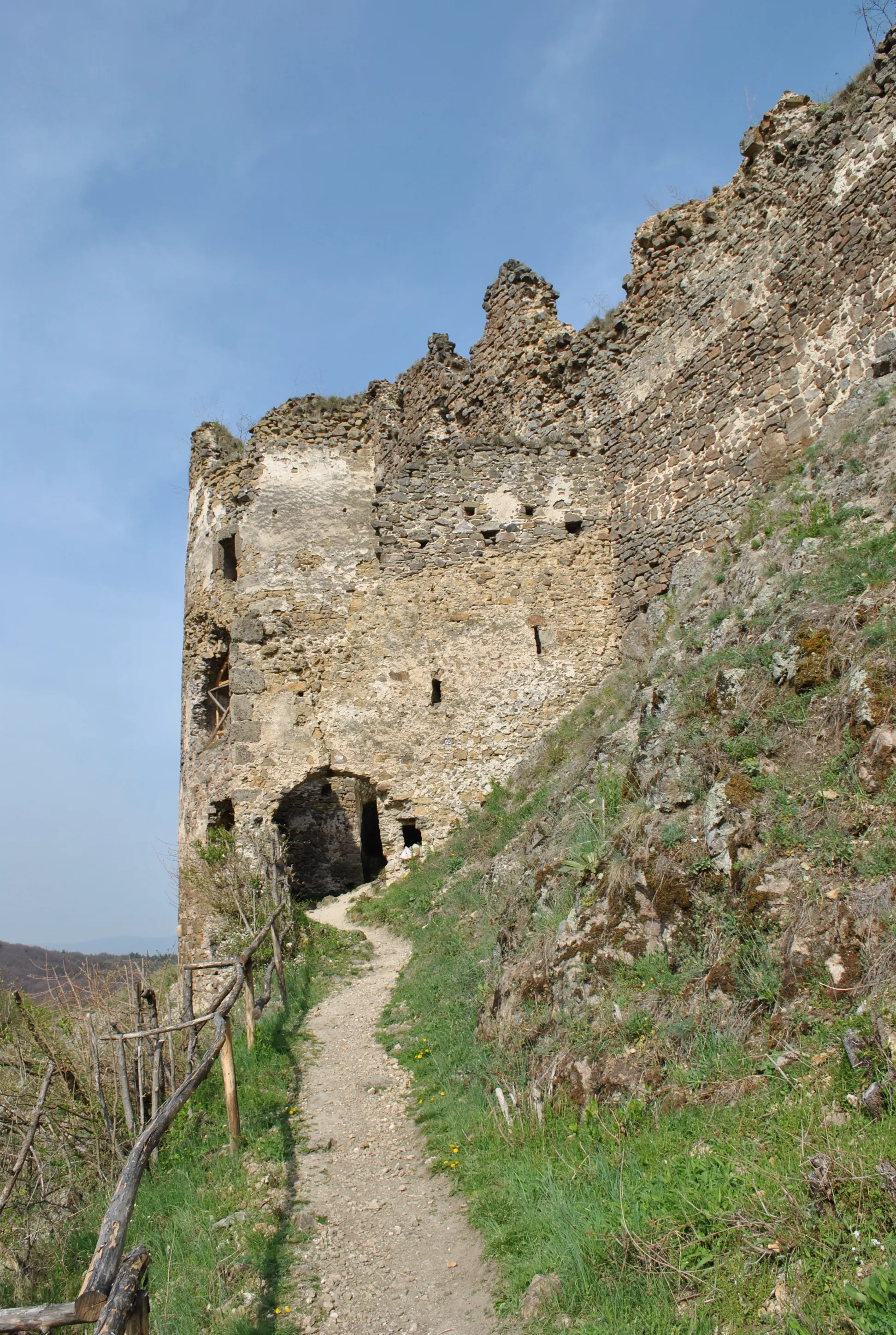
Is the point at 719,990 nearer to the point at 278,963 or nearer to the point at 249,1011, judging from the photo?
the point at 249,1011

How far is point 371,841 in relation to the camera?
1839 centimetres

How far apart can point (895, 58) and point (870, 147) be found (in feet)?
3.19

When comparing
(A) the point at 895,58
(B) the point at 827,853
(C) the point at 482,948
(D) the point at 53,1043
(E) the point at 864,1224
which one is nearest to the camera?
(E) the point at 864,1224

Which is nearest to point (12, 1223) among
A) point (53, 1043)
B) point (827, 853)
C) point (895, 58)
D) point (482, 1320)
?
point (53, 1043)

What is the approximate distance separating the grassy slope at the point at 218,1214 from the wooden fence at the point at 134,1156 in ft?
0.83

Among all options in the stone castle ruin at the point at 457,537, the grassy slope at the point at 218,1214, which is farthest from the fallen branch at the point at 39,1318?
the stone castle ruin at the point at 457,537

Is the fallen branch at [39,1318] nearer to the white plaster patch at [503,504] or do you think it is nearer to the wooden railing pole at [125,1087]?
the wooden railing pole at [125,1087]

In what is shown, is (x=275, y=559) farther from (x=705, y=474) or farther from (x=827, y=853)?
(x=827, y=853)

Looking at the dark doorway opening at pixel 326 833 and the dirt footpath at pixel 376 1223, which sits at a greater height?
the dark doorway opening at pixel 326 833

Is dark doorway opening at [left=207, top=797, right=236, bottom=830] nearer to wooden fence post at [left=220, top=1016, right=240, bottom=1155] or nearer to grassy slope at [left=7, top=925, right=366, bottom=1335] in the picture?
grassy slope at [left=7, top=925, right=366, bottom=1335]

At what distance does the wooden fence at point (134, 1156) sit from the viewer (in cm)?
333

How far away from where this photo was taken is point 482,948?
880cm

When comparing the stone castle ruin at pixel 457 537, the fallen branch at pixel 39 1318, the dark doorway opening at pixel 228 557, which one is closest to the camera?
the fallen branch at pixel 39 1318

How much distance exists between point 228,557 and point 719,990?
12940 millimetres
